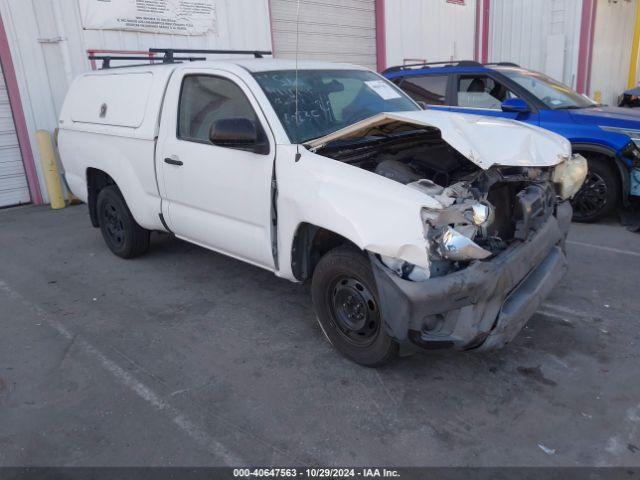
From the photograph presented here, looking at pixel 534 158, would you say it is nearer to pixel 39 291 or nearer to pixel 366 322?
pixel 366 322

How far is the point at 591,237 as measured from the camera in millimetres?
5910

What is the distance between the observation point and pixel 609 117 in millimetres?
6156

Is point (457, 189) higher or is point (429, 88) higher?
point (429, 88)

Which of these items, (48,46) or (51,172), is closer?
(48,46)

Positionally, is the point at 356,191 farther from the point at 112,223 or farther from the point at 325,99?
the point at 112,223

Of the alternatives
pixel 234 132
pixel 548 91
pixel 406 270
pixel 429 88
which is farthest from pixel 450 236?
pixel 429 88

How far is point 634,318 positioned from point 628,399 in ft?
3.73

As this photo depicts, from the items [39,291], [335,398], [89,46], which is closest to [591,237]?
[335,398]

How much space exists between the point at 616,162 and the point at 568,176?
8.31ft

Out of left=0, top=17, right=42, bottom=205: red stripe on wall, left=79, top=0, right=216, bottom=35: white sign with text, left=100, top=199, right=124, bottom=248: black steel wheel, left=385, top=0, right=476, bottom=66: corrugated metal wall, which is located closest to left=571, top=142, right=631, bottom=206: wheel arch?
left=100, top=199, right=124, bottom=248: black steel wheel

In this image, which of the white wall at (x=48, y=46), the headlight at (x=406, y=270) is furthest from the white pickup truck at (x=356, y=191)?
the white wall at (x=48, y=46)

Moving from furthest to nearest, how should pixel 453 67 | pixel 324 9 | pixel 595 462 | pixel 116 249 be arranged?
1. pixel 324 9
2. pixel 453 67
3. pixel 116 249
4. pixel 595 462

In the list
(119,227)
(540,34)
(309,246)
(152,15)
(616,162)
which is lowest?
(119,227)

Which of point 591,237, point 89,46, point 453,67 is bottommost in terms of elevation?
point 591,237
